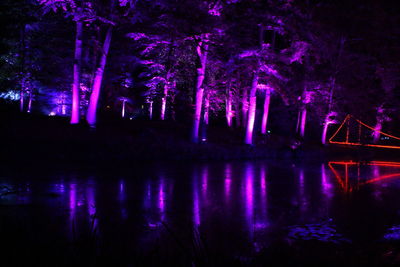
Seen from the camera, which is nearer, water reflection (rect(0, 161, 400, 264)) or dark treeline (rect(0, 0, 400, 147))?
water reflection (rect(0, 161, 400, 264))

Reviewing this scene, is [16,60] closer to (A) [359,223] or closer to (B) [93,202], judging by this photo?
Result: (B) [93,202]

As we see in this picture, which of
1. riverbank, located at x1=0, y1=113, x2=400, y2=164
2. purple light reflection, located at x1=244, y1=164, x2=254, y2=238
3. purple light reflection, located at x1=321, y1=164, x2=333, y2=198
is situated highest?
riverbank, located at x1=0, y1=113, x2=400, y2=164

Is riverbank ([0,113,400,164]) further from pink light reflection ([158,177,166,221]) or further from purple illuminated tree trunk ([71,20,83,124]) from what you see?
pink light reflection ([158,177,166,221])

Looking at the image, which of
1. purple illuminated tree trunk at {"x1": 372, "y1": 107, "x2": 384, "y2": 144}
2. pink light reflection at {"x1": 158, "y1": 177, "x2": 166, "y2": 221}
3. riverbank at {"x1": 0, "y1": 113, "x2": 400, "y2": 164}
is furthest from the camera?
purple illuminated tree trunk at {"x1": 372, "y1": 107, "x2": 384, "y2": 144}

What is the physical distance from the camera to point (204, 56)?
24.8 meters

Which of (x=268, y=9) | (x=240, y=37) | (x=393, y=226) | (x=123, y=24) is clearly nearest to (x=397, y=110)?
(x=240, y=37)

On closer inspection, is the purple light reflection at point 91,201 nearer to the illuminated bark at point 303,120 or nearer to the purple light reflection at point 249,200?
the purple light reflection at point 249,200

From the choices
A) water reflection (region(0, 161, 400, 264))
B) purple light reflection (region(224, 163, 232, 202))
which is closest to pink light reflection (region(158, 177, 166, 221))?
water reflection (region(0, 161, 400, 264))

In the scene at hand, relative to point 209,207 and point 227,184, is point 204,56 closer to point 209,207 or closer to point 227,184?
point 227,184

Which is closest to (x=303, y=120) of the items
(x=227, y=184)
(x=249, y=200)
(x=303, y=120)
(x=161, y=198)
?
(x=303, y=120)

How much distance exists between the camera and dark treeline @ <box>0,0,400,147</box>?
2070cm

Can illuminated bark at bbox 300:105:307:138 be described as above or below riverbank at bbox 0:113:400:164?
above

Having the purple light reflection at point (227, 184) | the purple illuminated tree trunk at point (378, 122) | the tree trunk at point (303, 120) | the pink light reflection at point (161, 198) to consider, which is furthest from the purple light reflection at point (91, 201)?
the purple illuminated tree trunk at point (378, 122)

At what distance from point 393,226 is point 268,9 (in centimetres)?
1475
